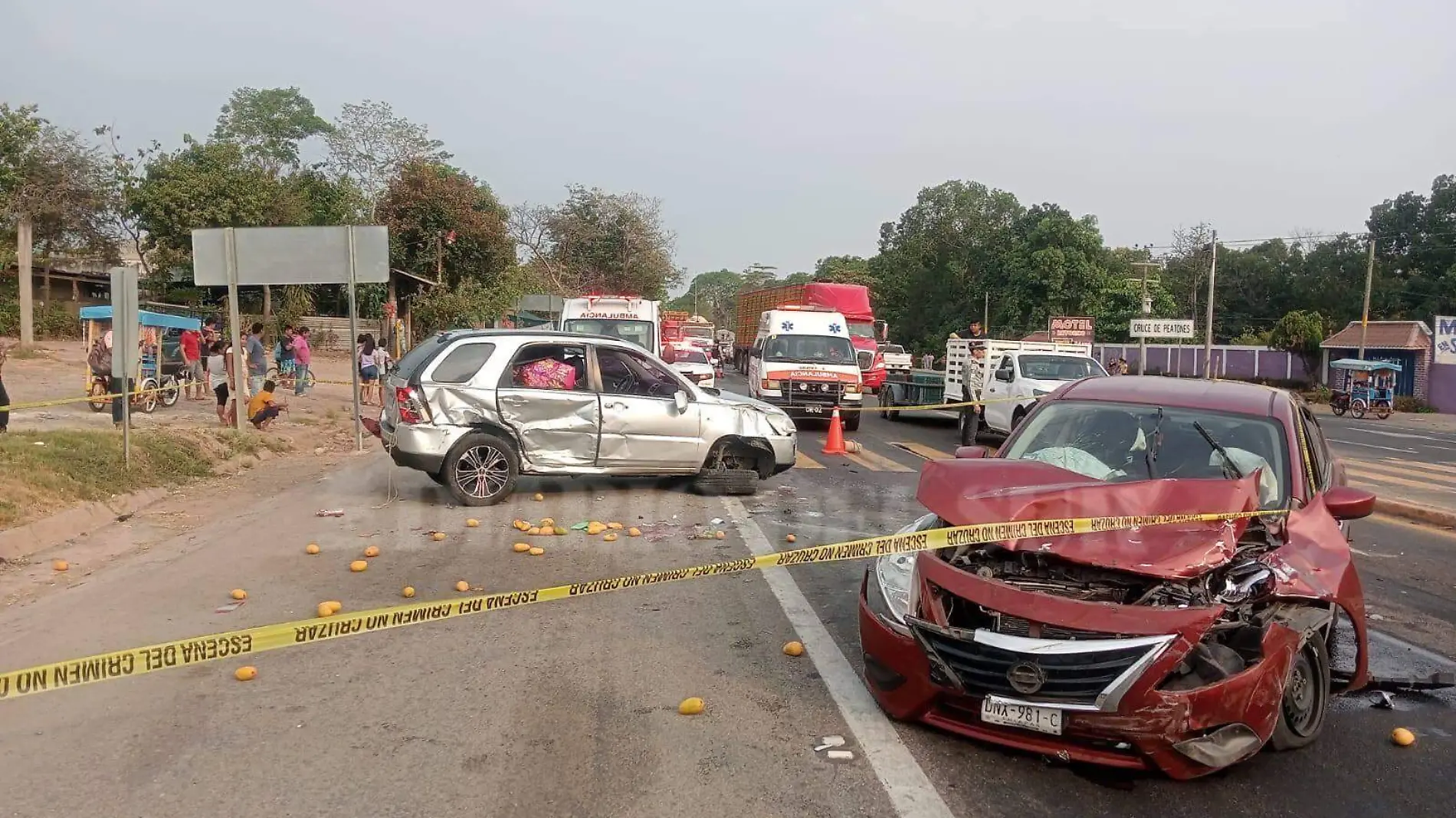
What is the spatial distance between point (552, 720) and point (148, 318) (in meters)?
17.7

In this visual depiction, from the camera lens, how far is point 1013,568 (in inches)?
174

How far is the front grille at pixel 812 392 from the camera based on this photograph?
19.8 meters

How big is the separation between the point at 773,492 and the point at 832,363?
9299 millimetres

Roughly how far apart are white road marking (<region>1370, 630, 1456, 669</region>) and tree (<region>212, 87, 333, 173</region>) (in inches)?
1856

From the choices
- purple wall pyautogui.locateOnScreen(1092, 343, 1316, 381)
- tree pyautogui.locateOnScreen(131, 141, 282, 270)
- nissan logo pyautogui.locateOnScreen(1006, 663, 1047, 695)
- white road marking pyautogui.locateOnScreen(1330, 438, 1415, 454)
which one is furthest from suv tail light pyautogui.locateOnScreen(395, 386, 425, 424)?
purple wall pyautogui.locateOnScreen(1092, 343, 1316, 381)

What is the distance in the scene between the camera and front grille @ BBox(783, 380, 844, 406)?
19844 millimetres

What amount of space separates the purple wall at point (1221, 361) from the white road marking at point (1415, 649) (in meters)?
38.2

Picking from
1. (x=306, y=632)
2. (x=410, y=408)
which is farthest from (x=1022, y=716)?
(x=410, y=408)

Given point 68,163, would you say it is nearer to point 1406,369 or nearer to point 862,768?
point 862,768

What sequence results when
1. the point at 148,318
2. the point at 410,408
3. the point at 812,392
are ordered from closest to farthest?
the point at 410,408
the point at 148,318
the point at 812,392

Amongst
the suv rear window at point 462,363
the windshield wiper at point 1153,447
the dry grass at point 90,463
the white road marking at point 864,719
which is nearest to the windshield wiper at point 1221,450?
the windshield wiper at point 1153,447

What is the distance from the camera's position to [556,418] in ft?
34.0

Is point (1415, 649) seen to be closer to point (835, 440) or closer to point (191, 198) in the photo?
point (835, 440)

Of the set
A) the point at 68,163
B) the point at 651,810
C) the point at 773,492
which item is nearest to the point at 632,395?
the point at 773,492
